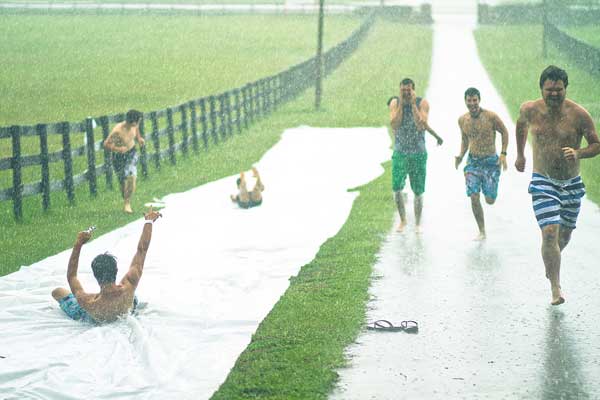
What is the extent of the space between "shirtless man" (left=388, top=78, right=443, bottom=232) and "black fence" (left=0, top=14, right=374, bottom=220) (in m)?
5.35

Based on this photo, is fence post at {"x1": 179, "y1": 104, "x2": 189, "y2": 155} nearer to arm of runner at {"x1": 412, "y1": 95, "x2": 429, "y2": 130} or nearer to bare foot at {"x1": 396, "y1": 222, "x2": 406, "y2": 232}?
→ bare foot at {"x1": 396, "y1": 222, "x2": 406, "y2": 232}

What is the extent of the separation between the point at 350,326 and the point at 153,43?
5961 cm

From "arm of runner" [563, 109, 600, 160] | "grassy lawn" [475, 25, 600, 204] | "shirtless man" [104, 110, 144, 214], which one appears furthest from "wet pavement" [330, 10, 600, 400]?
"shirtless man" [104, 110, 144, 214]

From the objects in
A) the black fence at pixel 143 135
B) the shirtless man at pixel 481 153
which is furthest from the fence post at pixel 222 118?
the shirtless man at pixel 481 153

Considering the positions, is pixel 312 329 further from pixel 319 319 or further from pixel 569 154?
pixel 569 154

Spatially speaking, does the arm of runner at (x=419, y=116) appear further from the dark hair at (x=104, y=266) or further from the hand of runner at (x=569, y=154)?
the dark hair at (x=104, y=266)

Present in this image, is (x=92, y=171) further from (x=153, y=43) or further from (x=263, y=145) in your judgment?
(x=153, y=43)

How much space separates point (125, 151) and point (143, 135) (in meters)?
4.81

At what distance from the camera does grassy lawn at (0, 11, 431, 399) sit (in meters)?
7.41

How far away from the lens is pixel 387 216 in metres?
15.7

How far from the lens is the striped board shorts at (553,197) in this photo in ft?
30.6

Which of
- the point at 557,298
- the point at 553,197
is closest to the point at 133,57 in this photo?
the point at 553,197

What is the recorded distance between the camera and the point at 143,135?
2109 cm

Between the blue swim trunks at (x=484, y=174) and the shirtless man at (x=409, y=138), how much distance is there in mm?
716
